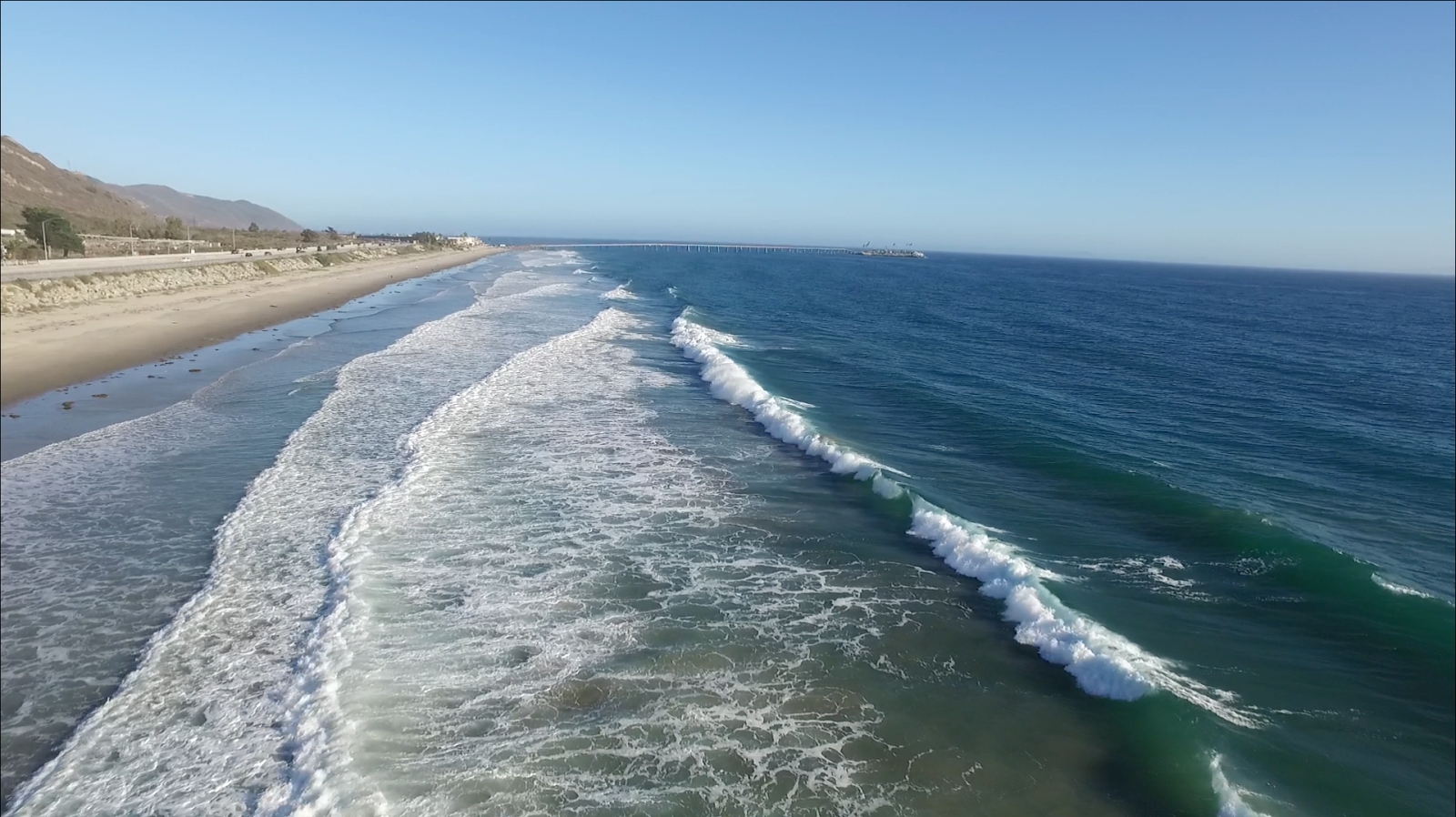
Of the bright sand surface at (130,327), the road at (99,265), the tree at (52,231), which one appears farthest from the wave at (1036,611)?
the tree at (52,231)

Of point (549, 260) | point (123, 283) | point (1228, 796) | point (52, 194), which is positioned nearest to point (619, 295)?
point (123, 283)

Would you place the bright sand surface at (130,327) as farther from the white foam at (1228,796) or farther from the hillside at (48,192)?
the hillside at (48,192)

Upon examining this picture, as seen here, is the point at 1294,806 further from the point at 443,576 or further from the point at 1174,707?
the point at 443,576

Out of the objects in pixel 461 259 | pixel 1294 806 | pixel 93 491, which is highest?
pixel 461 259

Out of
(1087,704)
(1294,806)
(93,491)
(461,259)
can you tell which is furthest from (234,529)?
(461,259)

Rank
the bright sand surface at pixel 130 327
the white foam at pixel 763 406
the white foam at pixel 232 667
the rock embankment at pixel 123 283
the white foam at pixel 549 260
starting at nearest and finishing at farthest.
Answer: the white foam at pixel 232 667 < the white foam at pixel 763 406 < the bright sand surface at pixel 130 327 < the rock embankment at pixel 123 283 < the white foam at pixel 549 260

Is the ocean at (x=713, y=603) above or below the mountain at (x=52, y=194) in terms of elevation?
below
